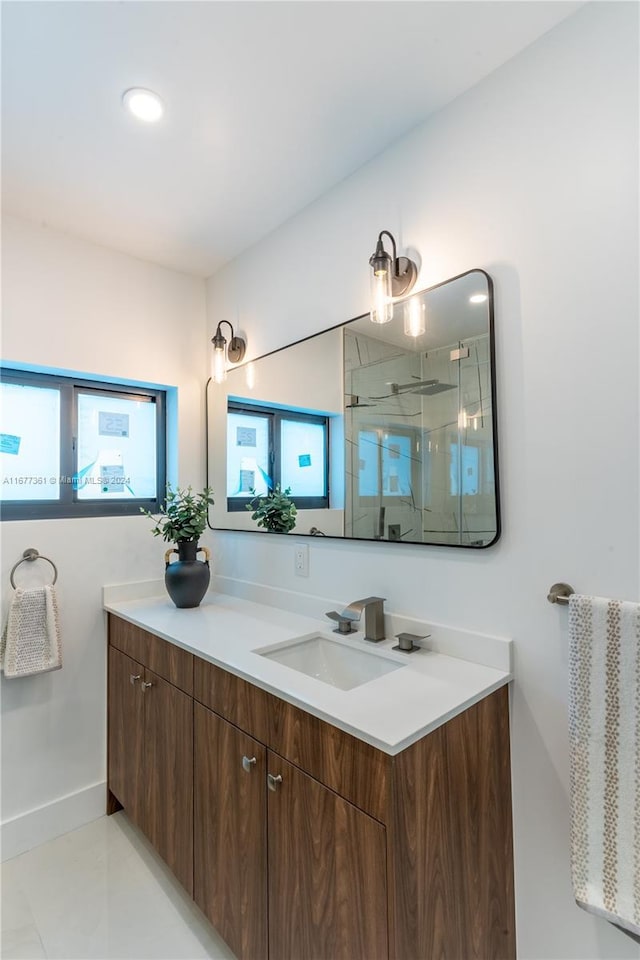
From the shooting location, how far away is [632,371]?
3.61 ft

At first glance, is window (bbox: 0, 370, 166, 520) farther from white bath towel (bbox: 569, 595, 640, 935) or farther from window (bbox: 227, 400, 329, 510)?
white bath towel (bbox: 569, 595, 640, 935)

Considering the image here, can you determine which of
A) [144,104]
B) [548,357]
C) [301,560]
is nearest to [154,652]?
[301,560]

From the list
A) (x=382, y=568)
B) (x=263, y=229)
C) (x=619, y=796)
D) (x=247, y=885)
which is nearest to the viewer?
(x=619, y=796)

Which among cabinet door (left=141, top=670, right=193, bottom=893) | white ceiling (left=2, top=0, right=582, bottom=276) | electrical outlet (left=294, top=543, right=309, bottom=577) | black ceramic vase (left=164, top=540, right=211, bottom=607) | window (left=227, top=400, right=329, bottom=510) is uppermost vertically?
white ceiling (left=2, top=0, right=582, bottom=276)

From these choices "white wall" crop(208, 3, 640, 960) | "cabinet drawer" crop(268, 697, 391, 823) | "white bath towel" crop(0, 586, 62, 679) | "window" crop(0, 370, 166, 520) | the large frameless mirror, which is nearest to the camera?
"cabinet drawer" crop(268, 697, 391, 823)

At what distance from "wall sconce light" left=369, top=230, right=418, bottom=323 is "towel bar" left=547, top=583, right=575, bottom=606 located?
0.94m

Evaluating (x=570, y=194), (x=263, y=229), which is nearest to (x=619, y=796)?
(x=570, y=194)

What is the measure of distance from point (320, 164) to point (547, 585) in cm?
160

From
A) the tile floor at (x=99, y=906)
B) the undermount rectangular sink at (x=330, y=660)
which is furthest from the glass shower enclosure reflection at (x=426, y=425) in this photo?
the tile floor at (x=99, y=906)

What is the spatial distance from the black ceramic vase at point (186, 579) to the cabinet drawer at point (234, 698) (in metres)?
0.54

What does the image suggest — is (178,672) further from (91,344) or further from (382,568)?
(91,344)

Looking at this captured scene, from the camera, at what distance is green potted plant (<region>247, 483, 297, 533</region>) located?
1997 mm

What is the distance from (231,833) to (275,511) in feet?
3.68

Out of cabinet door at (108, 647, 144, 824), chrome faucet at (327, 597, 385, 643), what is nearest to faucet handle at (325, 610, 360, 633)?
chrome faucet at (327, 597, 385, 643)
